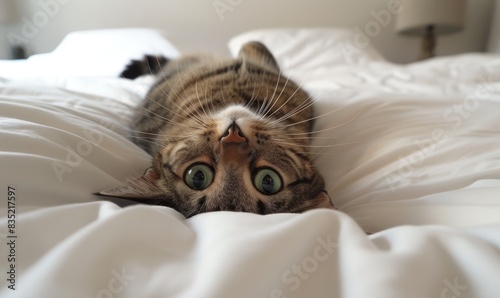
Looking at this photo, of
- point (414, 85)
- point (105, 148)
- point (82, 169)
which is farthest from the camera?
point (414, 85)

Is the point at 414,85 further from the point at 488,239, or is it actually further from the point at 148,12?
the point at 148,12

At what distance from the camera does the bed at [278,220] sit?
0.99ft

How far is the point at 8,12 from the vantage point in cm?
249

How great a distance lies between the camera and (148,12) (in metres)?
2.69

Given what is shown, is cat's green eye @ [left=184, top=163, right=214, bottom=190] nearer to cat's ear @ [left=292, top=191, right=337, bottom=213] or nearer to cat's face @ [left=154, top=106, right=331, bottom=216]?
cat's face @ [left=154, top=106, right=331, bottom=216]

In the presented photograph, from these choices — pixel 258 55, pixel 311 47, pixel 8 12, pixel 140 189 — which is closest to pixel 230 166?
pixel 140 189

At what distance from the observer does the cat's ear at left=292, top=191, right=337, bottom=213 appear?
58cm

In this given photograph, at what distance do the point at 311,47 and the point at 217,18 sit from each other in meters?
0.86

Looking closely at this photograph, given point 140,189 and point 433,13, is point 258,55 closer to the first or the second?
point 140,189

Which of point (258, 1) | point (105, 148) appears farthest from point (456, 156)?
point (258, 1)

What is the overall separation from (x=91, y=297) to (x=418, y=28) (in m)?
3.17

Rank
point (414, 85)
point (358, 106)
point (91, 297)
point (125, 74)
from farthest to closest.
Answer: point (125, 74), point (414, 85), point (358, 106), point (91, 297)

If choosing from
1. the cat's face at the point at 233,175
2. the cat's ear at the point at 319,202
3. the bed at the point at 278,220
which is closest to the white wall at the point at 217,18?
the bed at the point at 278,220

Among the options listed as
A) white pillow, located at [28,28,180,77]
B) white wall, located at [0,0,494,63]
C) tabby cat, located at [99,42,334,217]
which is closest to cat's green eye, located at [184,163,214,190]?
tabby cat, located at [99,42,334,217]
